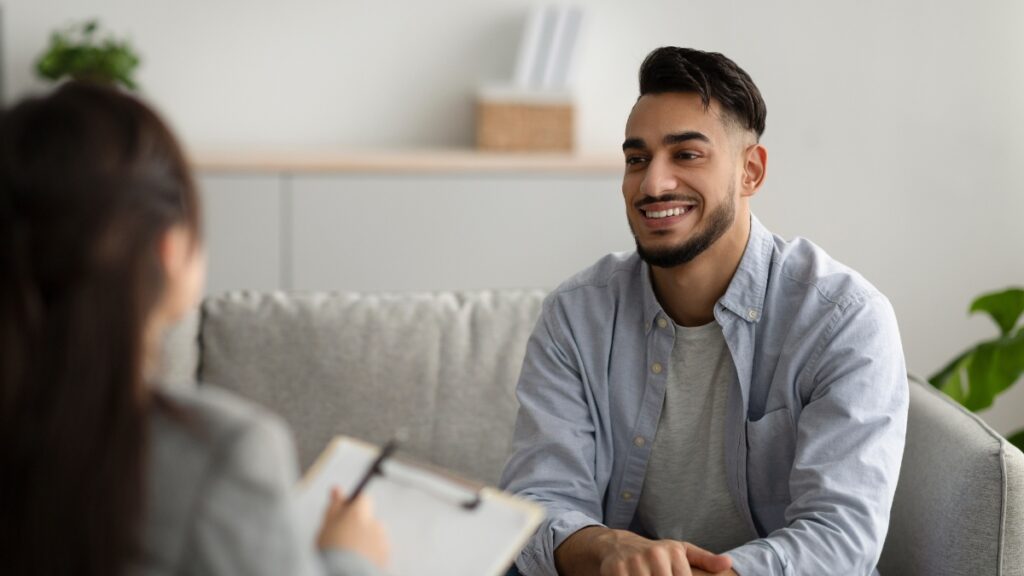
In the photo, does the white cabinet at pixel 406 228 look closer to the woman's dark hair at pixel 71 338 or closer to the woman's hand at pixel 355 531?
the woman's hand at pixel 355 531

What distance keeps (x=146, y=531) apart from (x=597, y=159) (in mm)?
2436

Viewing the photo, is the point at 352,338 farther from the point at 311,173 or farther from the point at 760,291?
the point at 311,173

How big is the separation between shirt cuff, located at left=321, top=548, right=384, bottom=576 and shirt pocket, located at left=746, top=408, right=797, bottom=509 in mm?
895

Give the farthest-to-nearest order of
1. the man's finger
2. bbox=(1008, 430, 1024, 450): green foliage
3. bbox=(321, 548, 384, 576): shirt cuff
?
bbox=(1008, 430, 1024, 450): green foliage, the man's finger, bbox=(321, 548, 384, 576): shirt cuff

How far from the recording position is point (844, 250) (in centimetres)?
357

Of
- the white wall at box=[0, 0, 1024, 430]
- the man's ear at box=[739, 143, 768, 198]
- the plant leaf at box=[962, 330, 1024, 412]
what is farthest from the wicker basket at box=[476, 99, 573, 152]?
the man's ear at box=[739, 143, 768, 198]

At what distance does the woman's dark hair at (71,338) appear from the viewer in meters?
0.84

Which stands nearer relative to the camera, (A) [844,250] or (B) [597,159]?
(B) [597,159]

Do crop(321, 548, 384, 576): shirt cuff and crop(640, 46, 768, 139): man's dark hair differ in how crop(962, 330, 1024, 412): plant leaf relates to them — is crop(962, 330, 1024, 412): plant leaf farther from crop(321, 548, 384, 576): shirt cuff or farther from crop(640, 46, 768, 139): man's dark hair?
crop(321, 548, 384, 576): shirt cuff

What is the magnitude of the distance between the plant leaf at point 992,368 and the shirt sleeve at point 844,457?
0.79 meters

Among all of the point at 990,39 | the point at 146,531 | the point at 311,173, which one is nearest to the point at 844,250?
the point at 990,39

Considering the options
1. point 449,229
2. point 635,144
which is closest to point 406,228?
point 449,229

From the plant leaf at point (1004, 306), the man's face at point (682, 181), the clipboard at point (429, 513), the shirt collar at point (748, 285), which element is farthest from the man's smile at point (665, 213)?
the plant leaf at point (1004, 306)

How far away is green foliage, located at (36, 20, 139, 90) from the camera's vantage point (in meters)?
3.09
